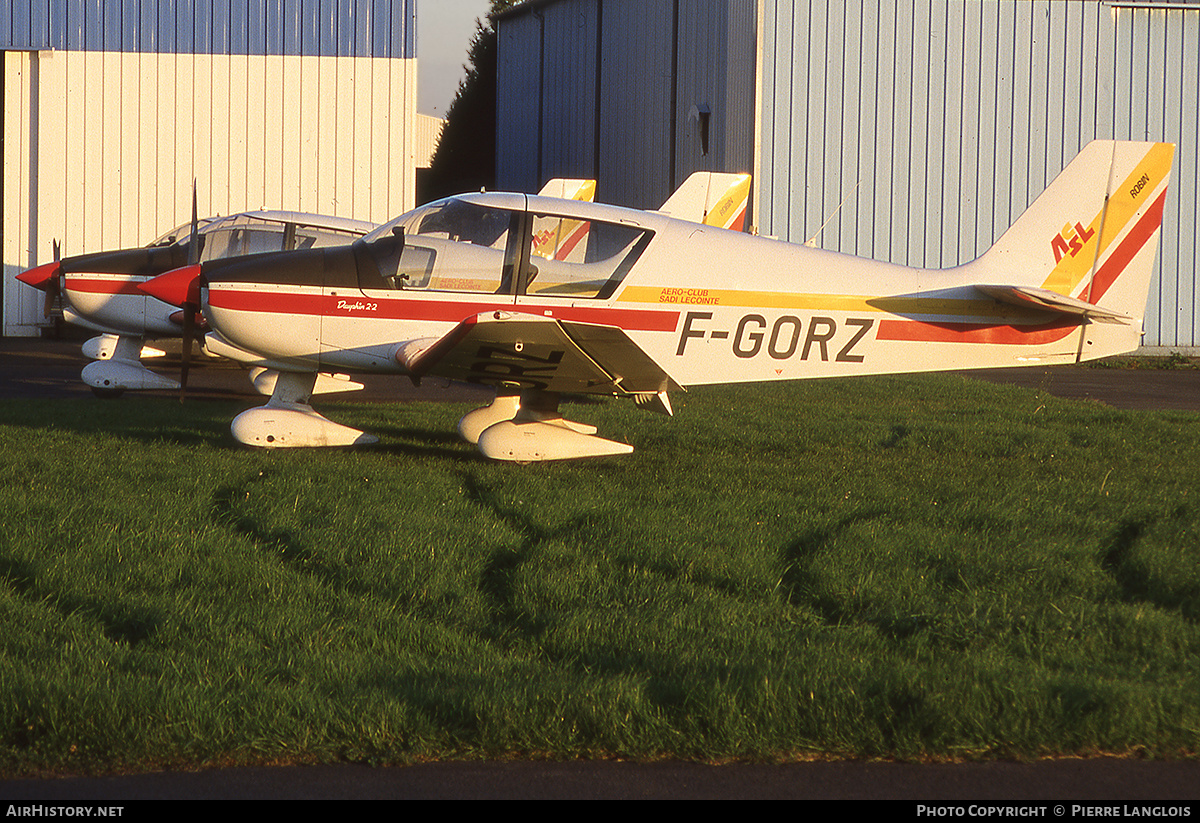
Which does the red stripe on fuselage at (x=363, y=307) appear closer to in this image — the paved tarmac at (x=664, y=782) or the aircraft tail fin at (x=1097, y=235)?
the aircraft tail fin at (x=1097, y=235)

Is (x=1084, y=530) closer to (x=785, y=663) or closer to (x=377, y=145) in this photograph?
(x=785, y=663)

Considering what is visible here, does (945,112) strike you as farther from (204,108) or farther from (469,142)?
(469,142)

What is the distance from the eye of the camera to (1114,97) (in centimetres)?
1830

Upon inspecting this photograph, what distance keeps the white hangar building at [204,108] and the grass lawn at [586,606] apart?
435 inches

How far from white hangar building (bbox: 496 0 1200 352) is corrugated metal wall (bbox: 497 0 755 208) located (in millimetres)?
177

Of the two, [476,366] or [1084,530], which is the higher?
[476,366]

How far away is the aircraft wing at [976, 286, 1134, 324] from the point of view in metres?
8.00

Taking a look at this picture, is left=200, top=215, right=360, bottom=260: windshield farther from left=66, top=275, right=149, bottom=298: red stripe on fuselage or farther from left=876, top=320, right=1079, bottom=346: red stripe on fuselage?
left=876, top=320, right=1079, bottom=346: red stripe on fuselage

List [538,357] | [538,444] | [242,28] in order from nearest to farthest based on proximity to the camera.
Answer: [538,357], [538,444], [242,28]

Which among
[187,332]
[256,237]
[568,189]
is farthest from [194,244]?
[568,189]

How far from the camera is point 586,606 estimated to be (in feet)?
14.6

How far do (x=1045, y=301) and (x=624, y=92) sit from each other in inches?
688

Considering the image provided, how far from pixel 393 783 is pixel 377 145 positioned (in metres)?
16.7

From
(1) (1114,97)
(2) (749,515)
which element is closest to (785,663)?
(2) (749,515)
